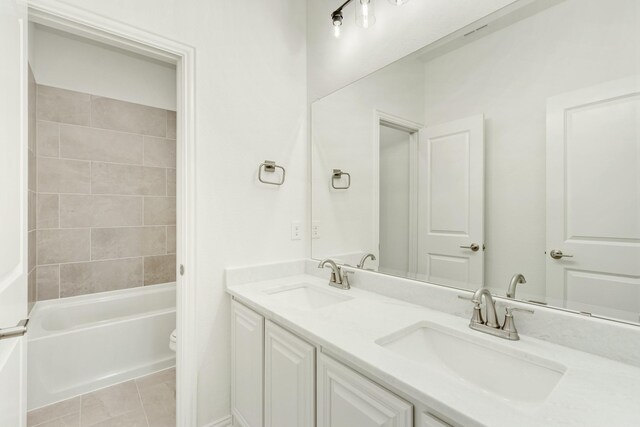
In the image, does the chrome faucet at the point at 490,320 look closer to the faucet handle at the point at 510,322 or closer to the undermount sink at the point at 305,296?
the faucet handle at the point at 510,322

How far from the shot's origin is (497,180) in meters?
1.11

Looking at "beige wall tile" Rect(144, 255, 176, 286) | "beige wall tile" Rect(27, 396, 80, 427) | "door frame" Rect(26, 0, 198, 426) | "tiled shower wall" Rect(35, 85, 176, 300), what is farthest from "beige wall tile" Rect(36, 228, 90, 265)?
"door frame" Rect(26, 0, 198, 426)

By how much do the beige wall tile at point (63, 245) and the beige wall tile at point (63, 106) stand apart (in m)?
0.87

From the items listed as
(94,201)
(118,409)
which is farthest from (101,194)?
(118,409)

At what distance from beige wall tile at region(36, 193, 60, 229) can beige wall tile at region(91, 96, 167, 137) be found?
26.5 inches

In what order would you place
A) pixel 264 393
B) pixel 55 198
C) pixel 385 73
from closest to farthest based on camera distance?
pixel 264 393 → pixel 385 73 → pixel 55 198

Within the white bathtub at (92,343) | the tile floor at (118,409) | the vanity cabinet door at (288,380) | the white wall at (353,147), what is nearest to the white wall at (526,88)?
the white wall at (353,147)

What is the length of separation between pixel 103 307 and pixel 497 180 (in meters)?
2.89

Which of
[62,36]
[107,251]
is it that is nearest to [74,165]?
[107,251]

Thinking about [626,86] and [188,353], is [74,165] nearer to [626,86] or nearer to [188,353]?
[188,353]

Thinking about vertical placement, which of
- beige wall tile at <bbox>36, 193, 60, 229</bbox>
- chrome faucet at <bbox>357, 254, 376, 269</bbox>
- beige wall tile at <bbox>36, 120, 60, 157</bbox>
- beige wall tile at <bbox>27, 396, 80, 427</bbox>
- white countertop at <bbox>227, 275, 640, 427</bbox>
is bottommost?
beige wall tile at <bbox>27, 396, 80, 427</bbox>

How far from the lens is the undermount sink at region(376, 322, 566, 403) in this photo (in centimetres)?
81

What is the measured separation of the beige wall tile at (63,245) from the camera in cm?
220
